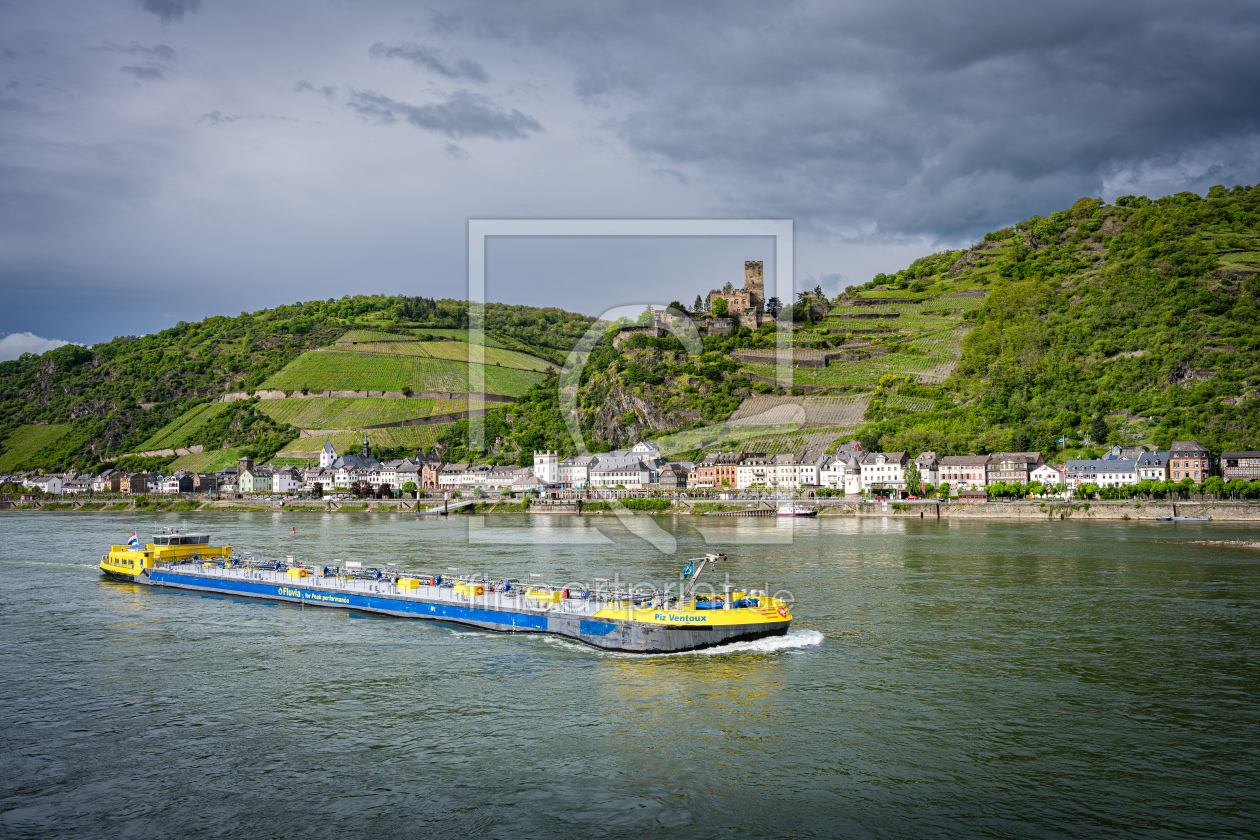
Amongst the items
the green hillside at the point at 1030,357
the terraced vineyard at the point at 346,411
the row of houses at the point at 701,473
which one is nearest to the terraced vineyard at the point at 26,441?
the row of houses at the point at 701,473

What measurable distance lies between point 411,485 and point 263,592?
88.1 metres

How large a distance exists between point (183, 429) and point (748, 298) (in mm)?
117140

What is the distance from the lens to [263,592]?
3512 cm

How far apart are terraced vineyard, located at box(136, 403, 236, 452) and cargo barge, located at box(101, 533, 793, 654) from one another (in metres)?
137

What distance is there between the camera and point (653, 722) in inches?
673

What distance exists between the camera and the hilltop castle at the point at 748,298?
148 metres

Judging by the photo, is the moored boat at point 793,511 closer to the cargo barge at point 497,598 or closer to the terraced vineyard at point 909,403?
the terraced vineyard at point 909,403

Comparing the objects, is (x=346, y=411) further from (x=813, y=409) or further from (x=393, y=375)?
(x=813, y=409)

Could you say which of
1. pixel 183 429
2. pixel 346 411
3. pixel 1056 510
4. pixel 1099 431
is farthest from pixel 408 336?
pixel 1056 510

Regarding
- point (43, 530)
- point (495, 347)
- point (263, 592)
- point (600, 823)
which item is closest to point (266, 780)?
point (600, 823)

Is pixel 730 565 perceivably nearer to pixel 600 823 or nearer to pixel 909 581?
pixel 909 581

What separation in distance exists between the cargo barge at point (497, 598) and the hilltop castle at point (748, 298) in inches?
4609

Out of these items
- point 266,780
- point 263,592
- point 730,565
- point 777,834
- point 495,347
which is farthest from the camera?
point 495,347

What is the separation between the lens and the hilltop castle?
148250 millimetres
